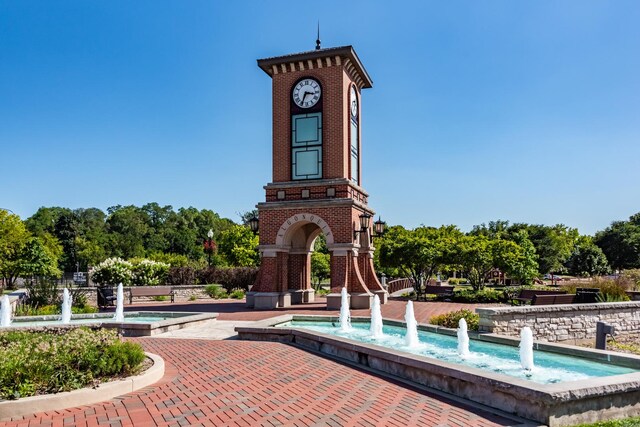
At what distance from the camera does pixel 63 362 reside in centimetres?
674

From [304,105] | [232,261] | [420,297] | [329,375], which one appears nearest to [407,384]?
[329,375]

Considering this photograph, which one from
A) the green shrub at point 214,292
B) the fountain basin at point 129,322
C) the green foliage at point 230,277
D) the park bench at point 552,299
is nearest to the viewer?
the fountain basin at point 129,322

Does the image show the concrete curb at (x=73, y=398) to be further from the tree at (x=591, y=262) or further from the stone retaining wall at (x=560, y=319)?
the tree at (x=591, y=262)

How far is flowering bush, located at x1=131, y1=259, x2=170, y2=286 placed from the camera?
2897 centimetres

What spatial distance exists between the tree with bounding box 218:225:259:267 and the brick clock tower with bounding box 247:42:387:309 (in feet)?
76.4

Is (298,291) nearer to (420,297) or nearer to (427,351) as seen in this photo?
(420,297)

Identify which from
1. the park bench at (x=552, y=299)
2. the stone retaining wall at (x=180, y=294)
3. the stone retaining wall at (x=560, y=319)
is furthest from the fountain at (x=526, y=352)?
the stone retaining wall at (x=180, y=294)

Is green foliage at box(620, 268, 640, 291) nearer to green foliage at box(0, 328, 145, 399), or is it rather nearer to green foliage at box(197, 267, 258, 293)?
green foliage at box(197, 267, 258, 293)

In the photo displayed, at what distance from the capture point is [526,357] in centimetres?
810

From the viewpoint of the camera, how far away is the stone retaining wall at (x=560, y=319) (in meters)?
12.3

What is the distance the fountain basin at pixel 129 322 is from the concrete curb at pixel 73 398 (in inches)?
222

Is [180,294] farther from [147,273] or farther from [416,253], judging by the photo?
[416,253]

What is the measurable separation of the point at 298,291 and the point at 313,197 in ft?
14.4

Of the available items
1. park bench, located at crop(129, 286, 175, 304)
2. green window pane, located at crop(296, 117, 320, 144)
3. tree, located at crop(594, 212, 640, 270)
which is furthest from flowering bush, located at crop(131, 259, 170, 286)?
tree, located at crop(594, 212, 640, 270)
